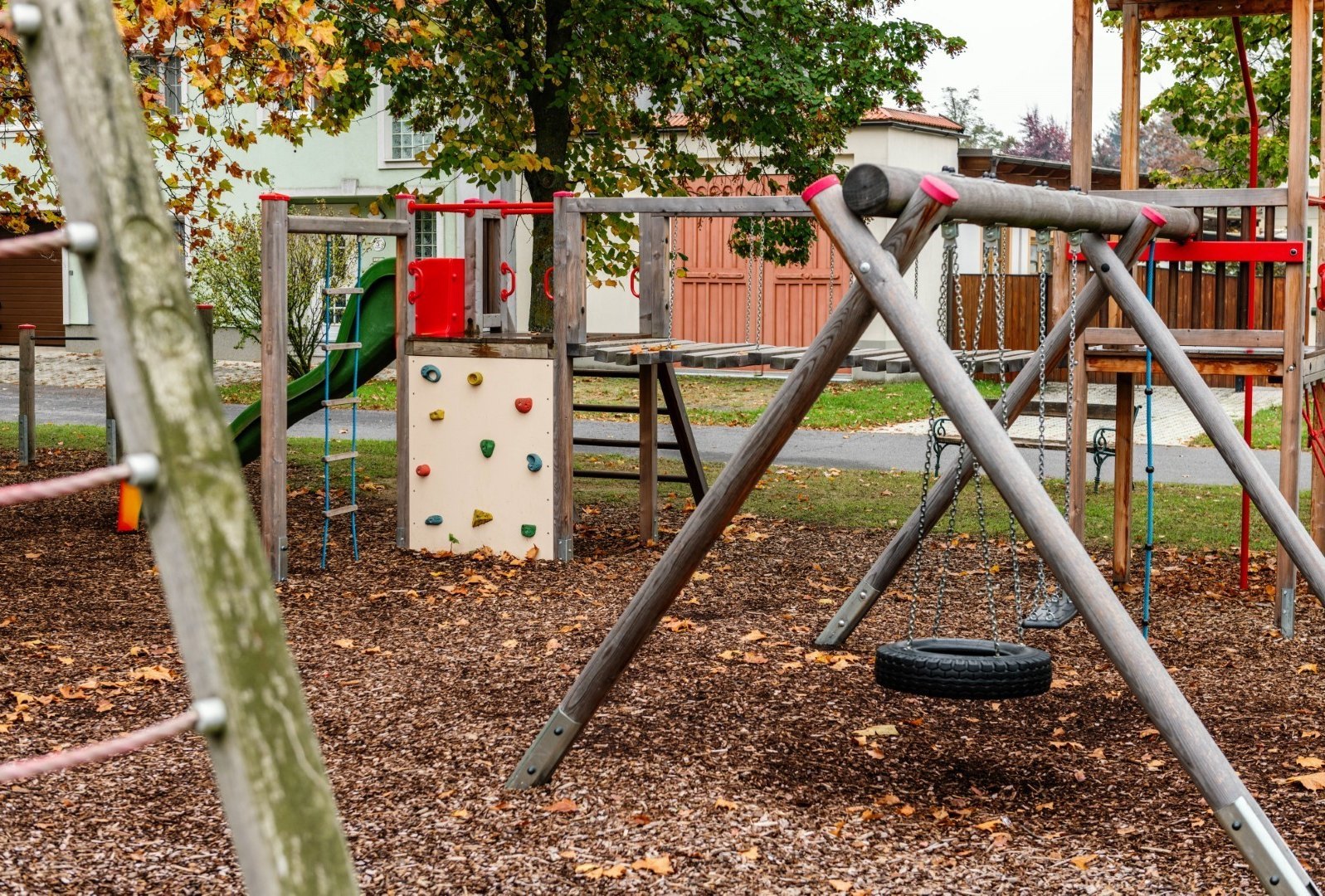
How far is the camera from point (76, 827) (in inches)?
169

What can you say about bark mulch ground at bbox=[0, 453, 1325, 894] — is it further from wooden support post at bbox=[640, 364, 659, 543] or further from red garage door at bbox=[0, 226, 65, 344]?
red garage door at bbox=[0, 226, 65, 344]

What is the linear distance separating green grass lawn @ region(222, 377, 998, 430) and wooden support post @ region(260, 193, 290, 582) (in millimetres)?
9354

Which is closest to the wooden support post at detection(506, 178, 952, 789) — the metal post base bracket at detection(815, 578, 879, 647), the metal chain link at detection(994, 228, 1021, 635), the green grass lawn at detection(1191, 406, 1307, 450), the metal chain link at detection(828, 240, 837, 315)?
the metal chain link at detection(994, 228, 1021, 635)

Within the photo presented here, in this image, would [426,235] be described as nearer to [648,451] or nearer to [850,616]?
[648,451]

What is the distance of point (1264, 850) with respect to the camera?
3350 mm

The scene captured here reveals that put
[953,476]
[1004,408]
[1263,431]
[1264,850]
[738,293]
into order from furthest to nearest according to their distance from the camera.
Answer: [738,293] < [1263,431] < [953,476] < [1004,408] < [1264,850]

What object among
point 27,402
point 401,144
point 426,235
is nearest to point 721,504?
point 27,402

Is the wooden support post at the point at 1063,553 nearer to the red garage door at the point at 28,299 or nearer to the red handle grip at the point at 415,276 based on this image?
the red handle grip at the point at 415,276

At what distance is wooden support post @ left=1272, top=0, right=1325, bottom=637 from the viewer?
7.09 meters

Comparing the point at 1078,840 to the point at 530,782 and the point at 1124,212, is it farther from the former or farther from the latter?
the point at 1124,212

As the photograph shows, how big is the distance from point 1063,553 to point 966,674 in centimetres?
106

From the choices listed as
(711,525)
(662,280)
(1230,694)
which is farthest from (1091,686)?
(662,280)

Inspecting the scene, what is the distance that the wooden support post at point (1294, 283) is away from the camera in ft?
23.2

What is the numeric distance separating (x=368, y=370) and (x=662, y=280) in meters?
1.99
